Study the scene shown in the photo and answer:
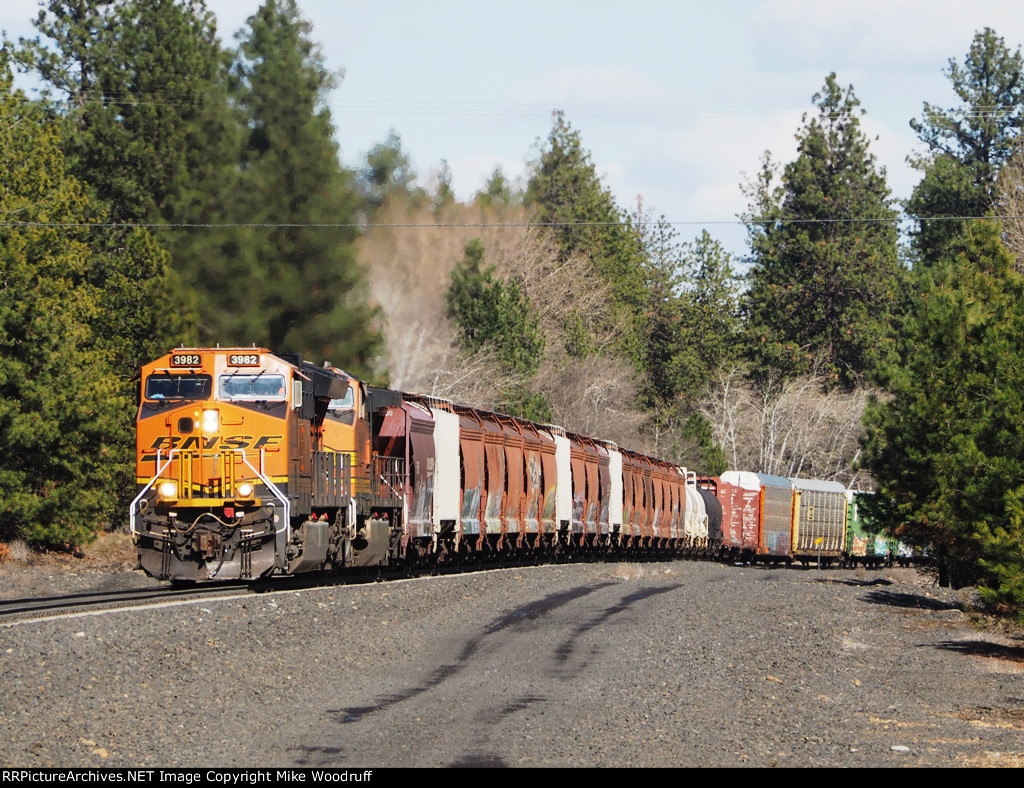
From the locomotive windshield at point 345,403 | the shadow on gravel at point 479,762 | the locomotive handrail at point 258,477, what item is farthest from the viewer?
the locomotive windshield at point 345,403

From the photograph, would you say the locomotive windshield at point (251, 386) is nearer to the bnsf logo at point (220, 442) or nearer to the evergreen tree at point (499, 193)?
the bnsf logo at point (220, 442)

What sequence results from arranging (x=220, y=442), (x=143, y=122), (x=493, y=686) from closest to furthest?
(x=493, y=686) → (x=220, y=442) → (x=143, y=122)

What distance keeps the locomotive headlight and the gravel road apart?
2.65 meters

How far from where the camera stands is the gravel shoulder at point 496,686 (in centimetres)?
995

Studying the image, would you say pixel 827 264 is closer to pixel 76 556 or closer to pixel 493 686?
pixel 76 556

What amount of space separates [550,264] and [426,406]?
4901 cm

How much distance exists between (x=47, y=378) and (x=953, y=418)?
65.6ft

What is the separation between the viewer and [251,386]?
66.8 ft

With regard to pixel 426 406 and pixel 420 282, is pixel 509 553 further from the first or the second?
pixel 420 282

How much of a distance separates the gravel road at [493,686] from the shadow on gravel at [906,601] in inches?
203

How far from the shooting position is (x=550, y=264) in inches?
3017

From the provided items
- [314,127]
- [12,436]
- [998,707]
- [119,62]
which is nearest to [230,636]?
[998,707]

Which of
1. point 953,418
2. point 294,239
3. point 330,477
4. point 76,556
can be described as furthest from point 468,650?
point 294,239

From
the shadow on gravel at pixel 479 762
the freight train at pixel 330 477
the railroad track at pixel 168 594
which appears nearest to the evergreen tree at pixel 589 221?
the freight train at pixel 330 477
